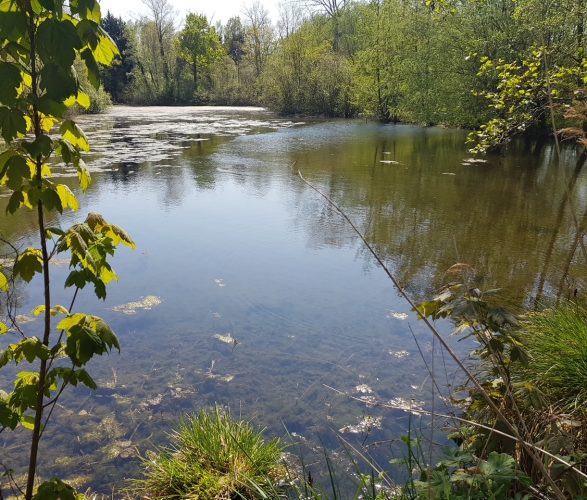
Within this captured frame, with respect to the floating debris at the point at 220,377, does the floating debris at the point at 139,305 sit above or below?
above

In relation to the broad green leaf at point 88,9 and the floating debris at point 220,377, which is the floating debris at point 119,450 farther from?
the broad green leaf at point 88,9

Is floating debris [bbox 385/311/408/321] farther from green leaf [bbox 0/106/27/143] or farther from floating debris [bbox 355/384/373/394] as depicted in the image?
green leaf [bbox 0/106/27/143]

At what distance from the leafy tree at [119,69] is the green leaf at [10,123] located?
51404 millimetres

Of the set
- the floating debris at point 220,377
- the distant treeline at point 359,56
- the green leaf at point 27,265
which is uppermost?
the distant treeline at point 359,56

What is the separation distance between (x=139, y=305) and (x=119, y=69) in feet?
167

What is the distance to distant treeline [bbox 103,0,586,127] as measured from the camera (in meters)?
12.9

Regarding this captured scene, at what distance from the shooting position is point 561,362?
3.01 meters

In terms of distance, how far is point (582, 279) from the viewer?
5719mm

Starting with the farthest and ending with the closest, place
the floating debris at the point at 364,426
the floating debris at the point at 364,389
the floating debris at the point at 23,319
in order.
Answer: the floating debris at the point at 23,319, the floating debris at the point at 364,389, the floating debris at the point at 364,426

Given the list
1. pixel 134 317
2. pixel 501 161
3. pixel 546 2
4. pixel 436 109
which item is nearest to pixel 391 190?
pixel 546 2

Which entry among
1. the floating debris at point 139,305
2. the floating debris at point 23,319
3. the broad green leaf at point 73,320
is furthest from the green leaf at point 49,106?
the floating debris at point 23,319

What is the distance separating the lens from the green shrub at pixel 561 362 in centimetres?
285

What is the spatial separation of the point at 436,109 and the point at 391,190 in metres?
12.8

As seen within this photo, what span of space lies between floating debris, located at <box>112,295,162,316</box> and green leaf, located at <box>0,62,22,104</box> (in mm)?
3888
